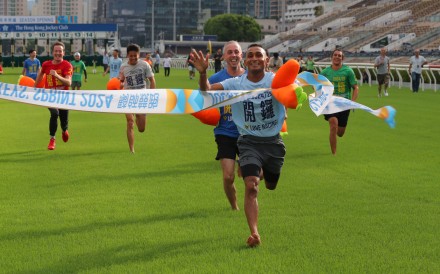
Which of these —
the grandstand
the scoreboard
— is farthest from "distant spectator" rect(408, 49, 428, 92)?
the scoreboard

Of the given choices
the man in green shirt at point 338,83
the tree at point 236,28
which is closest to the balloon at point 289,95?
the man in green shirt at point 338,83

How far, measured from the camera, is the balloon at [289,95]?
7.41 m

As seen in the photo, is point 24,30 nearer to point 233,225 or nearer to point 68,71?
point 68,71

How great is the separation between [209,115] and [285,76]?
51.8 inches

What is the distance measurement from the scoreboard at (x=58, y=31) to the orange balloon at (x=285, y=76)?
7409 centimetres

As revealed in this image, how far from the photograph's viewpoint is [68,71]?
46.4 feet

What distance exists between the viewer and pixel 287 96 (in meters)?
7.42

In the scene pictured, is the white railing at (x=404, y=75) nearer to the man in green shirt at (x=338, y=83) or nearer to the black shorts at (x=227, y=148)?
the man in green shirt at (x=338, y=83)

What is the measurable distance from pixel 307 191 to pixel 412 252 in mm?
3356

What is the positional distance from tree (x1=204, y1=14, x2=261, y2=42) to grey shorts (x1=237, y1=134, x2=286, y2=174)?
139930mm

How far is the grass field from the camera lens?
6.85 meters

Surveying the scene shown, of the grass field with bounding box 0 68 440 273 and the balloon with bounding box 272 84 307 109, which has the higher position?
the balloon with bounding box 272 84 307 109

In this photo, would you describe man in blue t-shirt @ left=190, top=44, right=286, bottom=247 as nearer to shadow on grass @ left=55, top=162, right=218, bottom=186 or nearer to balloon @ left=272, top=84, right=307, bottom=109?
balloon @ left=272, top=84, right=307, bottom=109

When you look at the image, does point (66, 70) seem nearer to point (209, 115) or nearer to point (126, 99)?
point (209, 115)
